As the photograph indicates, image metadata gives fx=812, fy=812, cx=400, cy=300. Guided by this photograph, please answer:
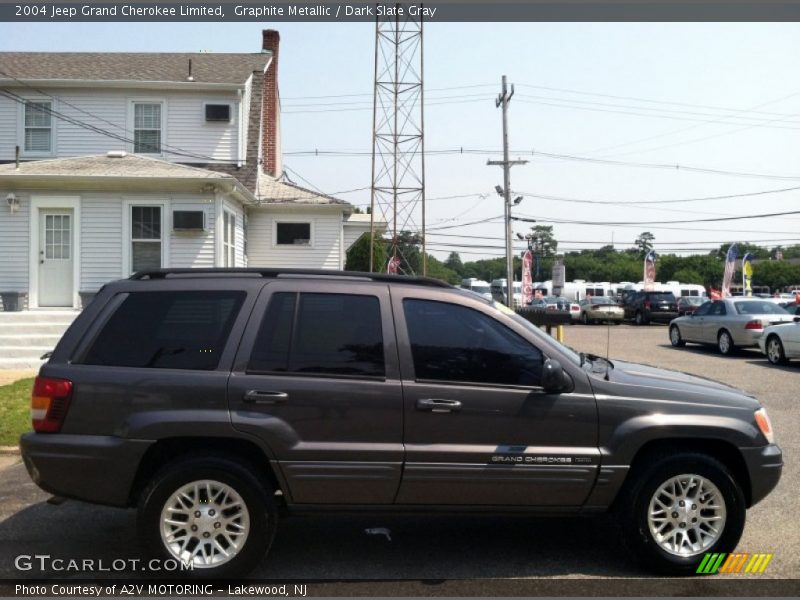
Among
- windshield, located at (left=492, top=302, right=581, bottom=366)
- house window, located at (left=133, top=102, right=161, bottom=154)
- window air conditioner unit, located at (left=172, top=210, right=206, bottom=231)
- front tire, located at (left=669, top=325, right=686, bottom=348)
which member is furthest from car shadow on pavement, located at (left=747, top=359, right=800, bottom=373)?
house window, located at (left=133, top=102, right=161, bottom=154)

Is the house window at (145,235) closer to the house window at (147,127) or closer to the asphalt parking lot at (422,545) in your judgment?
the house window at (147,127)

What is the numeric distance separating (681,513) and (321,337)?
8.21ft

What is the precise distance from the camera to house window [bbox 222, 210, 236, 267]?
19.5m

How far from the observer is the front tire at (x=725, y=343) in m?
20.8

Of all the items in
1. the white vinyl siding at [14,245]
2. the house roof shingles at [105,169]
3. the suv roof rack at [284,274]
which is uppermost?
the house roof shingles at [105,169]

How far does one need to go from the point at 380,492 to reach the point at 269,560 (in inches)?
39.0

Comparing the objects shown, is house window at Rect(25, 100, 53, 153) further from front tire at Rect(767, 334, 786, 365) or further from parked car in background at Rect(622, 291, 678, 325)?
parked car in background at Rect(622, 291, 678, 325)

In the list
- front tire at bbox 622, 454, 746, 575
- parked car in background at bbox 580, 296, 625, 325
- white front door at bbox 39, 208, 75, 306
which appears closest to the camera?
front tire at bbox 622, 454, 746, 575

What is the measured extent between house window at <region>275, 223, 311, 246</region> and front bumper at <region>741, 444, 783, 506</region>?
19.3 meters

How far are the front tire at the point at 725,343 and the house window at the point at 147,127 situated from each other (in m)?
15.4

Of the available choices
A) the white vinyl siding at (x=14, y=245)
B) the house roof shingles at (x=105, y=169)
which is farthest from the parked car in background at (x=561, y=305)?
the white vinyl siding at (x=14, y=245)

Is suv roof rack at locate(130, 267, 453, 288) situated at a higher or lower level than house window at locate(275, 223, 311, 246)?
lower

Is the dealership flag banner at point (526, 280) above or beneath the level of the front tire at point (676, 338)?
above

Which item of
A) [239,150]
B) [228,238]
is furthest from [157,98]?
A: [228,238]
